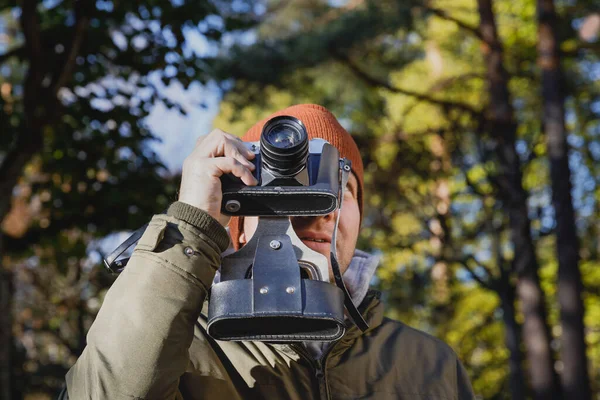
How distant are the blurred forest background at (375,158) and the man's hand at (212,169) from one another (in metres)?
3.55

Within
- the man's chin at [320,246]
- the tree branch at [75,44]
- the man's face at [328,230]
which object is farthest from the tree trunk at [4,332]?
the man's chin at [320,246]

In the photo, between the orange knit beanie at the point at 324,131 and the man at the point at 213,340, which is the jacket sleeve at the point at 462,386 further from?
the orange knit beanie at the point at 324,131

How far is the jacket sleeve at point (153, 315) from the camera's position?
1.37m

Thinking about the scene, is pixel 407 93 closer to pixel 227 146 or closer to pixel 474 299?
pixel 474 299

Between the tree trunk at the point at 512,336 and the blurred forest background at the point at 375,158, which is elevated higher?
the blurred forest background at the point at 375,158

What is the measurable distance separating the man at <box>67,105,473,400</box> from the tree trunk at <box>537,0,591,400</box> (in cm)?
590

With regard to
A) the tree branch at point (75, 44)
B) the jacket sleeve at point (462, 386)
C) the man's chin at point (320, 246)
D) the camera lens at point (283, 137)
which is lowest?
the jacket sleeve at point (462, 386)

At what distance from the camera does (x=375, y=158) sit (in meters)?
9.73

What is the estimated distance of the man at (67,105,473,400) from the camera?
4.54 ft

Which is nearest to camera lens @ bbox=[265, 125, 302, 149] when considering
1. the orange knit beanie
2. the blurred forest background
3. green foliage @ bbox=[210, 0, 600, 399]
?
the orange knit beanie

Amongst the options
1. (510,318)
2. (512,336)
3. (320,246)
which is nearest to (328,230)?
(320,246)

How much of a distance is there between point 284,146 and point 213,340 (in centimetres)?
51

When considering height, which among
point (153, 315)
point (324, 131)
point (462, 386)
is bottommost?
point (462, 386)

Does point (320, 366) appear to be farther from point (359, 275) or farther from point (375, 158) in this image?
point (375, 158)
